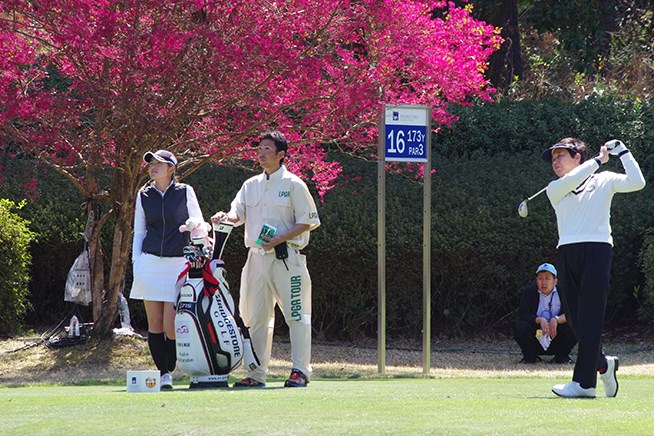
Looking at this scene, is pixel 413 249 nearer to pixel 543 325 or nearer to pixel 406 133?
pixel 543 325

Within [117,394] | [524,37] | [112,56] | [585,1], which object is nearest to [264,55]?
[112,56]

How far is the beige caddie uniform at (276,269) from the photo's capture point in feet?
28.9

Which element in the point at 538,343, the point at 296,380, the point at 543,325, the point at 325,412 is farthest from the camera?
the point at 538,343

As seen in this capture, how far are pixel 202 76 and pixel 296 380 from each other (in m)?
3.37

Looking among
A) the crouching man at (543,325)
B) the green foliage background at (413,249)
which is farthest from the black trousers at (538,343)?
the green foliage background at (413,249)

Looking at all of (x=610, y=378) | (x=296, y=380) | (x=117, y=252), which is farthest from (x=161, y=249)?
(x=117, y=252)

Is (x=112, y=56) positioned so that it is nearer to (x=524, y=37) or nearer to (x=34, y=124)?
(x=34, y=124)

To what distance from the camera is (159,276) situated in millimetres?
9117

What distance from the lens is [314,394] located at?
7754 mm

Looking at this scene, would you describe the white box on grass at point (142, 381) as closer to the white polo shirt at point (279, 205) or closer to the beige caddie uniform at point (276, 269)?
the beige caddie uniform at point (276, 269)

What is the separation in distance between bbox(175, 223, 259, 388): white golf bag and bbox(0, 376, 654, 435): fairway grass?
1.27ft

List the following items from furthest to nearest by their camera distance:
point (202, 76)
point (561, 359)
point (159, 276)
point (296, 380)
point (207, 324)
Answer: point (561, 359)
point (202, 76)
point (159, 276)
point (296, 380)
point (207, 324)

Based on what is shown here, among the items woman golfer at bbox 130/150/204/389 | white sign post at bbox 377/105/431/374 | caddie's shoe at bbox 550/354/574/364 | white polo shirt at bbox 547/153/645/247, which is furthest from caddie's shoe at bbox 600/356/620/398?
caddie's shoe at bbox 550/354/574/364

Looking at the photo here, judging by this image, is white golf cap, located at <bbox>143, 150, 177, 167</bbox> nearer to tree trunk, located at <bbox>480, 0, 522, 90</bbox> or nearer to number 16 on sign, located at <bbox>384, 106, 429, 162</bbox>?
number 16 on sign, located at <bbox>384, 106, 429, 162</bbox>
